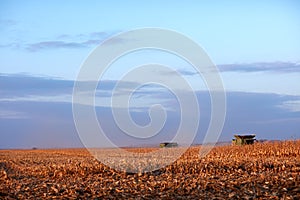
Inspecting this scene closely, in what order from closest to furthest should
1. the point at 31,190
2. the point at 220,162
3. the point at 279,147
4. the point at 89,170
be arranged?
the point at 31,190 → the point at 89,170 → the point at 220,162 → the point at 279,147

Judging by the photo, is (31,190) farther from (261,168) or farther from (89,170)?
(261,168)

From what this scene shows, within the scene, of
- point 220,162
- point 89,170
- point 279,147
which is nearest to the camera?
point 89,170

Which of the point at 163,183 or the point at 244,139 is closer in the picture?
the point at 163,183

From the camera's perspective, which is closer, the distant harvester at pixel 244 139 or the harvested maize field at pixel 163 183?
the harvested maize field at pixel 163 183

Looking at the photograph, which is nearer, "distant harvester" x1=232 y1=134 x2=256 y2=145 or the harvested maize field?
the harvested maize field

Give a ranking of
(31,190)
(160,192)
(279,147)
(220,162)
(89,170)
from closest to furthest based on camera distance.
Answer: (160,192)
(31,190)
(89,170)
(220,162)
(279,147)

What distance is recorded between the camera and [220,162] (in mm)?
16359

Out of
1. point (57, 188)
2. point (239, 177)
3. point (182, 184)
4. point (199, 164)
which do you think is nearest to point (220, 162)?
point (199, 164)

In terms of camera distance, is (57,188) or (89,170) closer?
(57,188)

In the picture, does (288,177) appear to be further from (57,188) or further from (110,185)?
(57,188)

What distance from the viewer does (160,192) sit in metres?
11.2

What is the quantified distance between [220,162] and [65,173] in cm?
497

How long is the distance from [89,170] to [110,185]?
311cm

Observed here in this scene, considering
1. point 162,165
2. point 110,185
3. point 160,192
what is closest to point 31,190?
point 110,185
